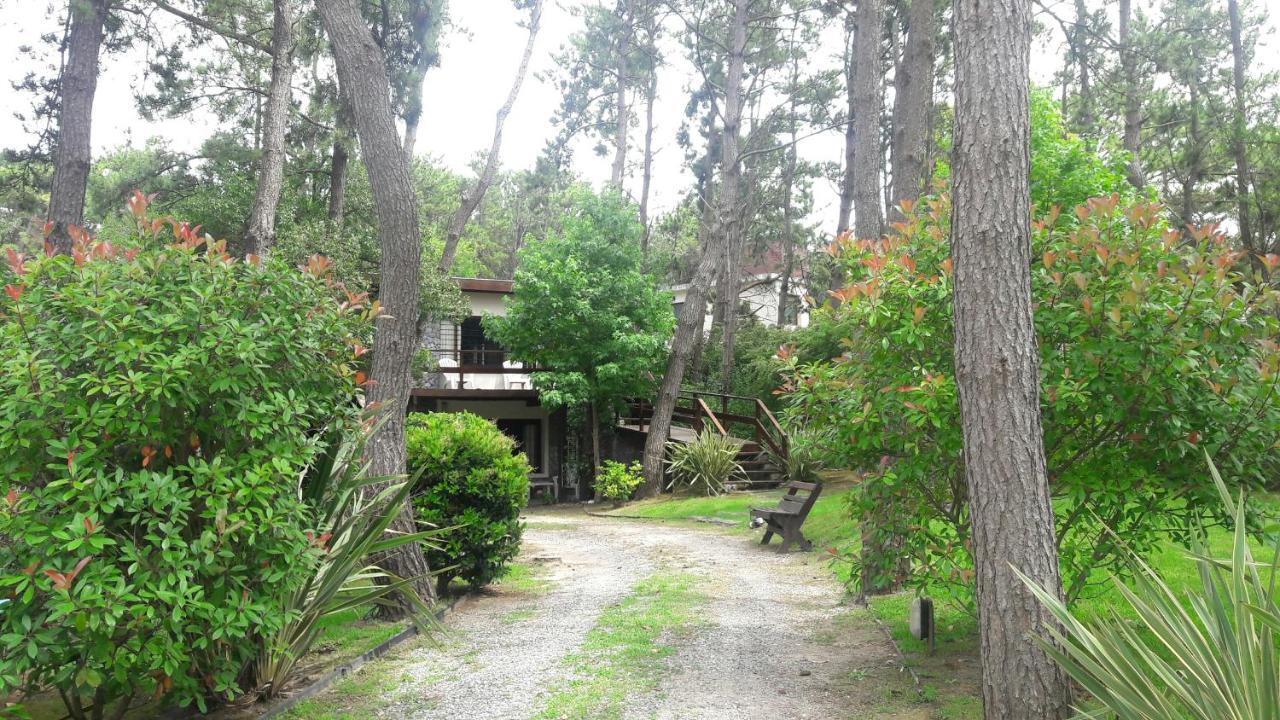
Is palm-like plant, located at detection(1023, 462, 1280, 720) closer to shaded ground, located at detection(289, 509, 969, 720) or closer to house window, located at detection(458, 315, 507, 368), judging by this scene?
shaded ground, located at detection(289, 509, 969, 720)

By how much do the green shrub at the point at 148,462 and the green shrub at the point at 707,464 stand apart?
14.0 meters

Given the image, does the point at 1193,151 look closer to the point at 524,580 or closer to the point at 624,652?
the point at 524,580

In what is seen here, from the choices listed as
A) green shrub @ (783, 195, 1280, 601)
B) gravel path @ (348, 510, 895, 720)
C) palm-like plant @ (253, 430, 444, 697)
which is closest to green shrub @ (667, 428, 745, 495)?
gravel path @ (348, 510, 895, 720)

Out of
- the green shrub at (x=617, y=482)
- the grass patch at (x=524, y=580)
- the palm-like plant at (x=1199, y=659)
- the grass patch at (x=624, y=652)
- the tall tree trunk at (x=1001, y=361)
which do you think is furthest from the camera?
the green shrub at (x=617, y=482)

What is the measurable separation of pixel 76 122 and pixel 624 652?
32.5ft

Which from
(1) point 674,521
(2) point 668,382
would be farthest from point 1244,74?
(1) point 674,521

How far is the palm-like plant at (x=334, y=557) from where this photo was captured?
4805mm

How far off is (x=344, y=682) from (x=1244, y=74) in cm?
2121

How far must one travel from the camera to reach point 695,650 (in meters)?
6.05

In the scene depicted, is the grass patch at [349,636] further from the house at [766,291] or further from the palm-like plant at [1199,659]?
the house at [766,291]

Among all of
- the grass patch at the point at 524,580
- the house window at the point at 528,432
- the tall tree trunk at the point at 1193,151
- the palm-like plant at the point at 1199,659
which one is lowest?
the grass patch at the point at 524,580

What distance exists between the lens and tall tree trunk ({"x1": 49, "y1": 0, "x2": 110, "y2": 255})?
35.0 ft

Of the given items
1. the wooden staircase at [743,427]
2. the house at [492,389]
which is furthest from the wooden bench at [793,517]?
the house at [492,389]

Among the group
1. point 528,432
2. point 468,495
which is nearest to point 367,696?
point 468,495
